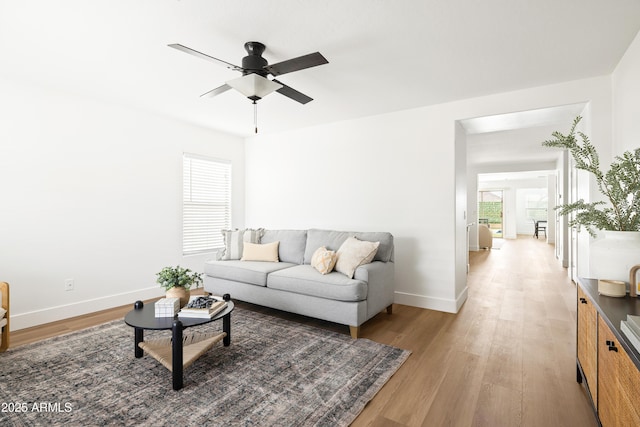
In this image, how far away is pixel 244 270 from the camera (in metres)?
3.74

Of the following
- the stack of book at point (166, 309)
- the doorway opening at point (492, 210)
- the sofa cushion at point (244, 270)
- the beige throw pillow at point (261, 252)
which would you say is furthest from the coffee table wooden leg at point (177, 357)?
the doorway opening at point (492, 210)

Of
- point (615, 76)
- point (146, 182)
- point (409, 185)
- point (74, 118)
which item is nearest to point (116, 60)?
point (74, 118)

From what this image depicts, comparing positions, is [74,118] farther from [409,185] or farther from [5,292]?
[409,185]

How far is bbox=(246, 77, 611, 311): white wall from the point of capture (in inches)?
139

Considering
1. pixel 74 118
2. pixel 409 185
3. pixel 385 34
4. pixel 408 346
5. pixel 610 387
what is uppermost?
pixel 385 34

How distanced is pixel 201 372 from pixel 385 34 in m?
2.87

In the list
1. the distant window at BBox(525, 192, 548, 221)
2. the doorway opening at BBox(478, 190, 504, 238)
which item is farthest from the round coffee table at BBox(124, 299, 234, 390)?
the distant window at BBox(525, 192, 548, 221)

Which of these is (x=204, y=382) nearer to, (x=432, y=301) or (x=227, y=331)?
(x=227, y=331)

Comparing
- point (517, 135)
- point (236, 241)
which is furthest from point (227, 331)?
point (517, 135)

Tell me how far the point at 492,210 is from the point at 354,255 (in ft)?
45.5

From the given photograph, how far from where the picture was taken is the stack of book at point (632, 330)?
1.11 metres

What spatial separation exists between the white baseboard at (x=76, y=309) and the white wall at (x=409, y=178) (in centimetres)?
239

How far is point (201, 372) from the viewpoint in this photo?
2.34m

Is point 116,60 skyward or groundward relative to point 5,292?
skyward
